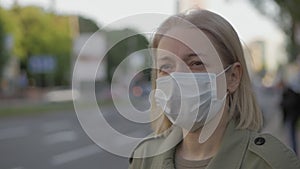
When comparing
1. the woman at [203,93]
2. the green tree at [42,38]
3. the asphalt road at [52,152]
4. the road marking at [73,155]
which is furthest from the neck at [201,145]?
the green tree at [42,38]

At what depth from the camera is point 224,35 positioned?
2162mm

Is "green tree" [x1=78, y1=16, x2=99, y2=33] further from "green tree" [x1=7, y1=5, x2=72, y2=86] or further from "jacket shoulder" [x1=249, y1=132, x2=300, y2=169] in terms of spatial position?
"green tree" [x1=7, y1=5, x2=72, y2=86]

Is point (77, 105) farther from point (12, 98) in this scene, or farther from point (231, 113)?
point (12, 98)

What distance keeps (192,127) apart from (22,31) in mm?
66029

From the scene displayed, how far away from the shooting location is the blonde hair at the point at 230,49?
2158 millimetres

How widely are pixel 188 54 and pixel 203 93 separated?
6.0 inches

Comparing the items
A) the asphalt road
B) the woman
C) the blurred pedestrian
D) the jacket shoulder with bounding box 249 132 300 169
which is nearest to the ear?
the woman

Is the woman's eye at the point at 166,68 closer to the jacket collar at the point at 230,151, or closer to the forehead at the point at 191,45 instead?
the forehead at the point at 191,45

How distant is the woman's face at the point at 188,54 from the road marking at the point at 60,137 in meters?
15.7

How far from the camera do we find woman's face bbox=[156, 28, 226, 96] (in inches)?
84.2

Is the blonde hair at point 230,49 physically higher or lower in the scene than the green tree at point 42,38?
Result: higher

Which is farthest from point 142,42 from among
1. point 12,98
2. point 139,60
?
point 12,98

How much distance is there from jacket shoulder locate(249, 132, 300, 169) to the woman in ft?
0.05

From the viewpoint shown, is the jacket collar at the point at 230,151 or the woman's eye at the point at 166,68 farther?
the woman's eye at the point at 166,68
